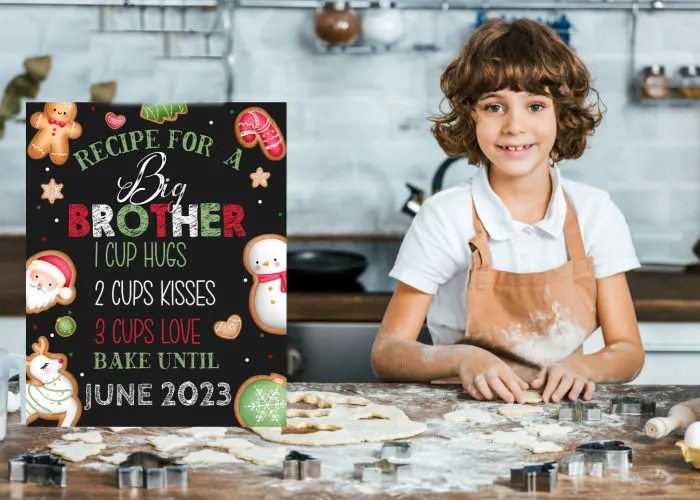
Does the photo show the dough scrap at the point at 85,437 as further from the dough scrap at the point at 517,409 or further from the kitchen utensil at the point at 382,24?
the kitchen utensil at the point at 382,24

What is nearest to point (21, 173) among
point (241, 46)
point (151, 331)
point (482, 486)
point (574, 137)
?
point (241, 46)

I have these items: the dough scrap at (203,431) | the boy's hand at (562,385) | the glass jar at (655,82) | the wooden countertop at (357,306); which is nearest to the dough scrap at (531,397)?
the boy's hand at (562,385)

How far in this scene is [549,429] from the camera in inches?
51.0

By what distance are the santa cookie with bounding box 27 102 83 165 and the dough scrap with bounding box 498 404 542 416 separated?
25.8 inches

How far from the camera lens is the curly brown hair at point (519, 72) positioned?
5.74ft

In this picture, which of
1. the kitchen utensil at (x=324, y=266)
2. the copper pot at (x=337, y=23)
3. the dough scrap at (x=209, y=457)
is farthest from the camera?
the copper pot at (x=337, y=23)

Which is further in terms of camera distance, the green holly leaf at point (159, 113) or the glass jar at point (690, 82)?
the glass jar at point (690, 82)

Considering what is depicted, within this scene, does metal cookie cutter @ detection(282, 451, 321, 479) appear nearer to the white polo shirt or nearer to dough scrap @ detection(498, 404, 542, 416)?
dough scrap @ detection(498, 404, 542, 416)

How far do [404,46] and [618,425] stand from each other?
7.19 feet

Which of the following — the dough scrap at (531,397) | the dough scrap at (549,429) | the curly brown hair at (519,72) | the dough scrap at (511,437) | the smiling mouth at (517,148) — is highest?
the curly brown hair at (519,72)

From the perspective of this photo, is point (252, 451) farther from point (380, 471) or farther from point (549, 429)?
point (549, 429)

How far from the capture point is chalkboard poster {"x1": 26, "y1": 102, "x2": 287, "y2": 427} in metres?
1.22

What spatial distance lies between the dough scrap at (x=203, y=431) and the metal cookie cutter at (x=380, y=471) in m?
0.22

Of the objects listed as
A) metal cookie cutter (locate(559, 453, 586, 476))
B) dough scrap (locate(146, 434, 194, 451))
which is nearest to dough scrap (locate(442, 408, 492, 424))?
metal cookie cutter (locate(559, 453, 586, 476))
